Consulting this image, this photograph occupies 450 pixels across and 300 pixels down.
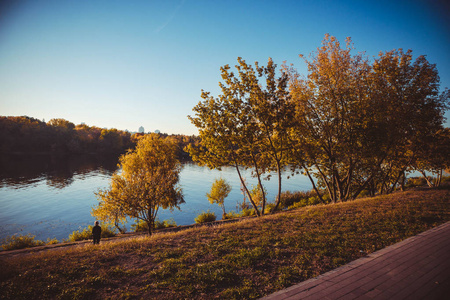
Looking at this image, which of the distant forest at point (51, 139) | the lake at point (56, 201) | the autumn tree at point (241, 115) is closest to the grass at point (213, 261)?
the autumn tree at point (241, 115)

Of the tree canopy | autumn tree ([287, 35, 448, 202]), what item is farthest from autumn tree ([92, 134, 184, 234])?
autumn tree ([287, 35, 448, 202])

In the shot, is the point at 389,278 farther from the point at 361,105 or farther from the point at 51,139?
the point at 51,139

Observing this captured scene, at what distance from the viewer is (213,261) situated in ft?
23.4

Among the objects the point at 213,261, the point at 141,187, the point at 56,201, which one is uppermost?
the point at 141,187

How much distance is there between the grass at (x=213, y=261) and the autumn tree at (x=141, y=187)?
30.3ft

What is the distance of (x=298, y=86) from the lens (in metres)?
20.0

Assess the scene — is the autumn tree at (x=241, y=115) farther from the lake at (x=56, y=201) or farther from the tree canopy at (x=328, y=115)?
the lake at (x=56, y=201)

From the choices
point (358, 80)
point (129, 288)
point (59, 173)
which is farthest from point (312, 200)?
point (59, 173)

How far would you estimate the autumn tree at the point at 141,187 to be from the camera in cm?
1862

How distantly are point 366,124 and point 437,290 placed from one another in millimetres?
17789

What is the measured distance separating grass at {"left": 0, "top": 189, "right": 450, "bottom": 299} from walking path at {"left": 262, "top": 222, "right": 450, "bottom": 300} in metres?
0.40

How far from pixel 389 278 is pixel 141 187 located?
1873 cm

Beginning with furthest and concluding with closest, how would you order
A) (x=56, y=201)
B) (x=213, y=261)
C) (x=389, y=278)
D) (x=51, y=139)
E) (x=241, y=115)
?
(x=51, y=139) < (x=56, y=201) < (x=241, y=115) < (x=213, y=261) < (x=389, y=278)

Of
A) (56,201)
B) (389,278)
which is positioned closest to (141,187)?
(389,278)
